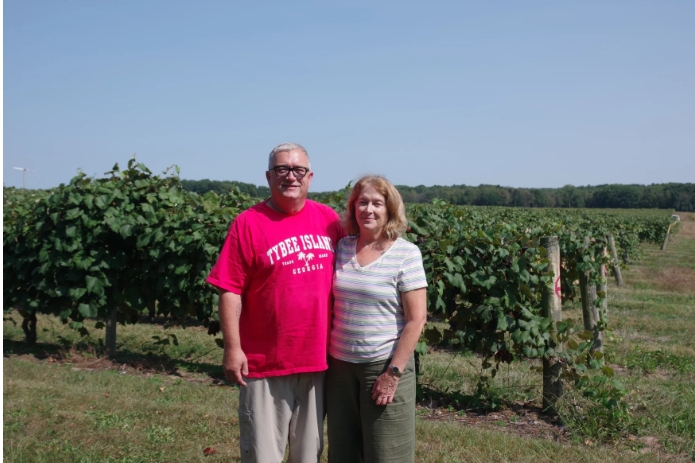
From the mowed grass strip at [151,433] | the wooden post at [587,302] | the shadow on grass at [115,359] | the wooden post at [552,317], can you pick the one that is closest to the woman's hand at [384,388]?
the mowed grass strip at [151,433]

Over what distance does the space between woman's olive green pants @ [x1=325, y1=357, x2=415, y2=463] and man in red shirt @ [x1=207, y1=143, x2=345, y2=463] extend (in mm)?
83

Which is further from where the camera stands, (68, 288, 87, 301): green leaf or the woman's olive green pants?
(68, 288, 87, 301): green leaf

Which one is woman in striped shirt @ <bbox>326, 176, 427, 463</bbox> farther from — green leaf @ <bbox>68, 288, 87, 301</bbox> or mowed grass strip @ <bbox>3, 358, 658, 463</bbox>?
green leaf @ <bbox>68, 288, 87, 301</bbox>

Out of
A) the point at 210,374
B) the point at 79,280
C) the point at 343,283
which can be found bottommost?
the point at 210,374

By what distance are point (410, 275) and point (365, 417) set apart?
2.30ft

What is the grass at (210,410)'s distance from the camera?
13.6 ft

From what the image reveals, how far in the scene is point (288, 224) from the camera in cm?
296

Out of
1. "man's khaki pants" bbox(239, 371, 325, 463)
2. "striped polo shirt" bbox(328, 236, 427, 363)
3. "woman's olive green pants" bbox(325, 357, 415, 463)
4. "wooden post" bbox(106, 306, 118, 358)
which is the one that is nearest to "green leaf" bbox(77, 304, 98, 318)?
"wooden post" bbox(106, 306, 118, 358)

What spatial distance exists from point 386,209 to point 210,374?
14.2ft

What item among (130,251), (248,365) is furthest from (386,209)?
(130,251)

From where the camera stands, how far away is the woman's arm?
282 cm

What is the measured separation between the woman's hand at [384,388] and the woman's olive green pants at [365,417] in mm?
35

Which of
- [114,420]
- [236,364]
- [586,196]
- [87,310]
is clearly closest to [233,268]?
[236,364]

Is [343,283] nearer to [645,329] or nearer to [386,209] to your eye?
[386,209]
